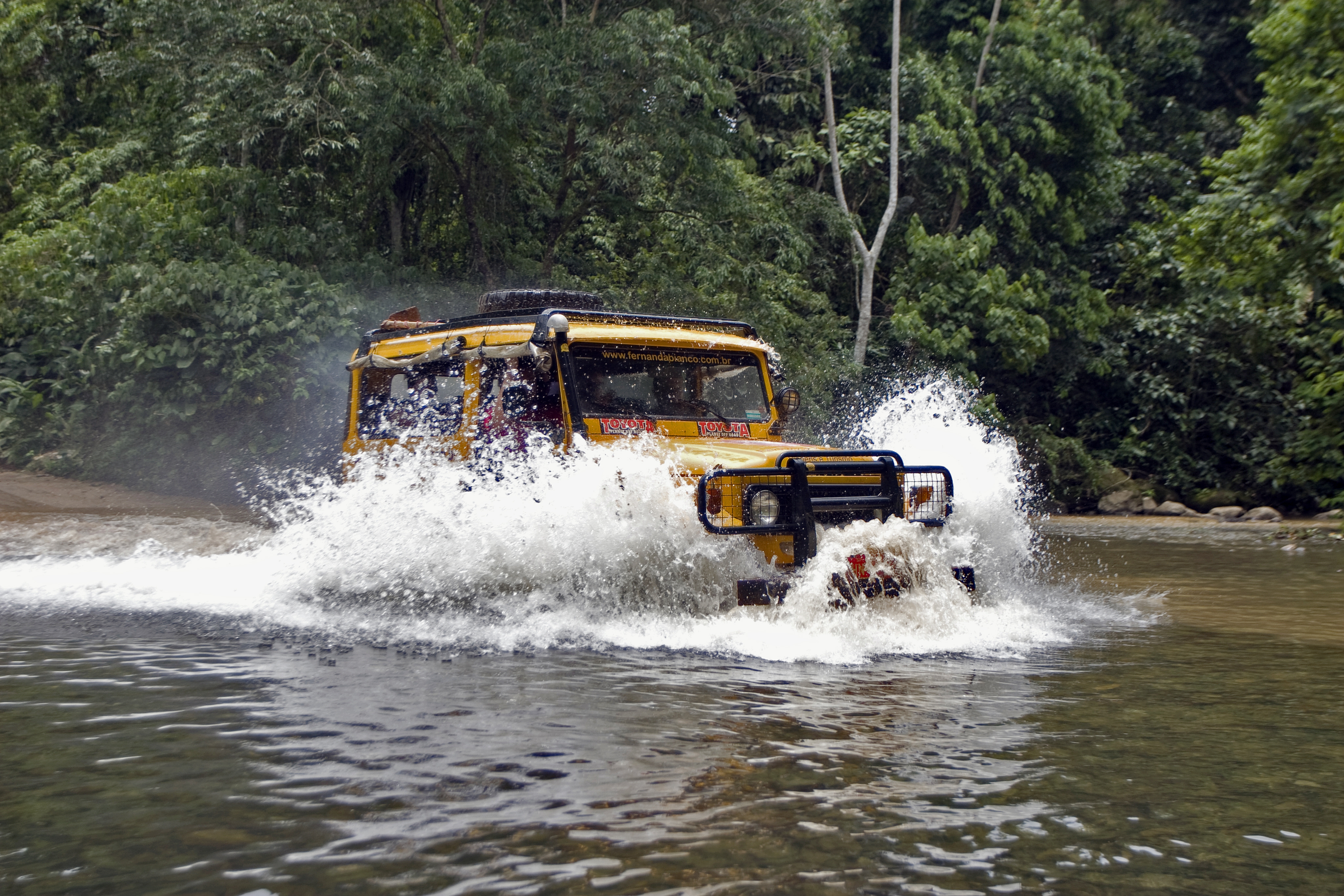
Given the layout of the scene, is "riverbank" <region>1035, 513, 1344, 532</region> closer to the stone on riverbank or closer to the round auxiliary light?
→ the stone on riverbank

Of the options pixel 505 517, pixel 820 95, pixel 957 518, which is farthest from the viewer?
pixel 820 95

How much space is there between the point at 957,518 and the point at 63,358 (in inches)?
626

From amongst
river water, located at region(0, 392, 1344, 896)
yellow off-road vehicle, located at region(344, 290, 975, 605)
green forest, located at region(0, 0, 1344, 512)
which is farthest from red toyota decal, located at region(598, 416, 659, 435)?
green forest, located at region(0, 0, 1344, 512)

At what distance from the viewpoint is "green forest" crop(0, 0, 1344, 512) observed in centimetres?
1752

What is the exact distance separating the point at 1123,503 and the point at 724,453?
19314 mm

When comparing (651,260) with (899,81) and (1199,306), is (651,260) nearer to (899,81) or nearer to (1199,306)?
(899,81)

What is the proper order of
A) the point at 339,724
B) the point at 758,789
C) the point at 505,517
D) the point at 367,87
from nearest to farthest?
1. the point at 758,789
2. the point at 339,724
3. the point at 505,517
4. the point at 367,87

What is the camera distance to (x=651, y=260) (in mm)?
→ 20250

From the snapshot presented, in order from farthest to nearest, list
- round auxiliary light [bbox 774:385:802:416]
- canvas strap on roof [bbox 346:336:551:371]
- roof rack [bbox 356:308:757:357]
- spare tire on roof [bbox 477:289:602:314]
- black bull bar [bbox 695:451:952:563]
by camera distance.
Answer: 1. spare tire on roof [bbox 477:289:602:314]
2. round auxiliary light [bbox 774:385:802:416]
3. roof rack [bbox 356:308:757:357]
4. canvas strap on roof [bbox 346:336:551:371]
5. black bull bar [bbox 695:451:952:563]

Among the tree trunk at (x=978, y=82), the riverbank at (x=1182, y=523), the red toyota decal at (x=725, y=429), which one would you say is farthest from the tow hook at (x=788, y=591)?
the tree trunk at (x=978, y=82)

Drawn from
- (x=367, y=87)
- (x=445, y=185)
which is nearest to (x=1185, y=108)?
(x=445, y=185)

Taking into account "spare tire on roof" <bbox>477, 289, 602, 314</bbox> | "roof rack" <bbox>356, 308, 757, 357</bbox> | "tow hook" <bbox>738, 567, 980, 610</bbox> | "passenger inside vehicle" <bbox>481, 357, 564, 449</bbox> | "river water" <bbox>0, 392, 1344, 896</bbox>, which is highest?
"spare tire on roof" <bbox>477, 289, 602, 314</bbox>

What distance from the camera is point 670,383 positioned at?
8.41 metres

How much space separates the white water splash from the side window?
27cm
